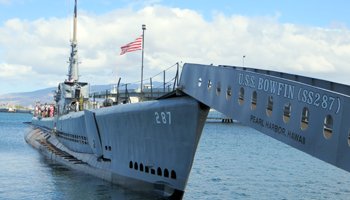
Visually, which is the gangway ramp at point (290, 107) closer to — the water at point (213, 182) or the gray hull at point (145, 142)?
the gray hull at point (145, 142)

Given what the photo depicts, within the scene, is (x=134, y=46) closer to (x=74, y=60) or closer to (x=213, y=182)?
(x=213, y=182)

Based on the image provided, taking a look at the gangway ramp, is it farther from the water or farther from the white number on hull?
the water

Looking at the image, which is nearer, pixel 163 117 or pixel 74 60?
pixel 163 117

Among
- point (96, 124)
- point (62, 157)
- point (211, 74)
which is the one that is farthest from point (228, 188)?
point (62, 157)


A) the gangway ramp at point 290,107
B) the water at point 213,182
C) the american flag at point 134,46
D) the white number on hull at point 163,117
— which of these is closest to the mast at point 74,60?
the water at point 213,182

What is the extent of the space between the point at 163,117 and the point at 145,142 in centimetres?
217

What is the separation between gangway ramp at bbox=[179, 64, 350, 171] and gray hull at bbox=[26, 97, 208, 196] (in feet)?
6.72

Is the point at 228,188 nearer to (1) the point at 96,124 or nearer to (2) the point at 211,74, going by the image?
(1) the point at 96,124

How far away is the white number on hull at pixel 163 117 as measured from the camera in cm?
1973

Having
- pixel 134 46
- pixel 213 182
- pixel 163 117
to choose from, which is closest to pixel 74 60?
pixel 134 46

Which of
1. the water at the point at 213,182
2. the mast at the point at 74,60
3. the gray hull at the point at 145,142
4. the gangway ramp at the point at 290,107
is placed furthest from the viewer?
the mast at the point at 74,60

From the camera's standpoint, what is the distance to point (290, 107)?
12.0m

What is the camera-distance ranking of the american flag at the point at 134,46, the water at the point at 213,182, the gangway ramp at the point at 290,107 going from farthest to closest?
the american flag at the point at 134,46, the water at the point at 213,182, the gangway ramp at the point at 290,107

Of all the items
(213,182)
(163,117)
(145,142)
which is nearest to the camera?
(163,117)
